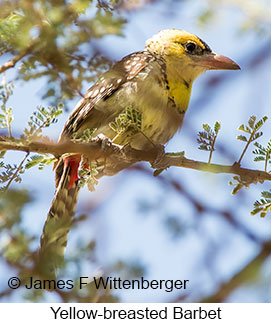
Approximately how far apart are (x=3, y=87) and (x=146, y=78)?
1.43 meters

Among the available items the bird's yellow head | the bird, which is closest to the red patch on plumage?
the bird

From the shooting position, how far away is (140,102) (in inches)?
155

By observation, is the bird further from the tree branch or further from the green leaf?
the green leaf

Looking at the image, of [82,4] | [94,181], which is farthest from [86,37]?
[94,181]

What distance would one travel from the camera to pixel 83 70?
2.96 metres

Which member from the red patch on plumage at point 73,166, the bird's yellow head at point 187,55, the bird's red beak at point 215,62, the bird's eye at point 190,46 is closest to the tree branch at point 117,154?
the red patch on plumage at point 73,166

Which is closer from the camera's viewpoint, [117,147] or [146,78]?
[117,147]

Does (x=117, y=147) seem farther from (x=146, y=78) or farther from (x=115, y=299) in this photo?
(x=115, y=299)

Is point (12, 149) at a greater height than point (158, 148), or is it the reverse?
point (158, 148)

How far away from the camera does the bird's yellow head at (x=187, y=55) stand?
445 cm

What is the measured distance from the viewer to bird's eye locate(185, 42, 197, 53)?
4598mm

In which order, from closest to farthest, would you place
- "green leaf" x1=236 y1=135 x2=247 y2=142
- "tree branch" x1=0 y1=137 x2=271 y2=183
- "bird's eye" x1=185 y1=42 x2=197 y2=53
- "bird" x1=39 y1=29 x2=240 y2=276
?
1. "tree branch" x1=0 y1=137 x2=271 y2=183
2. "green leaf" x1=236 y1=135 x2=247 y2=142
3. "bird" x1=39 y1=29 x2=240 y2=276
4. "bird's eye" x1=185 y1=42 x2=197 y2=53

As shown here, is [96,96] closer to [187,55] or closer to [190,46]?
[187,55]

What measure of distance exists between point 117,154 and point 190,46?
1697 mm
